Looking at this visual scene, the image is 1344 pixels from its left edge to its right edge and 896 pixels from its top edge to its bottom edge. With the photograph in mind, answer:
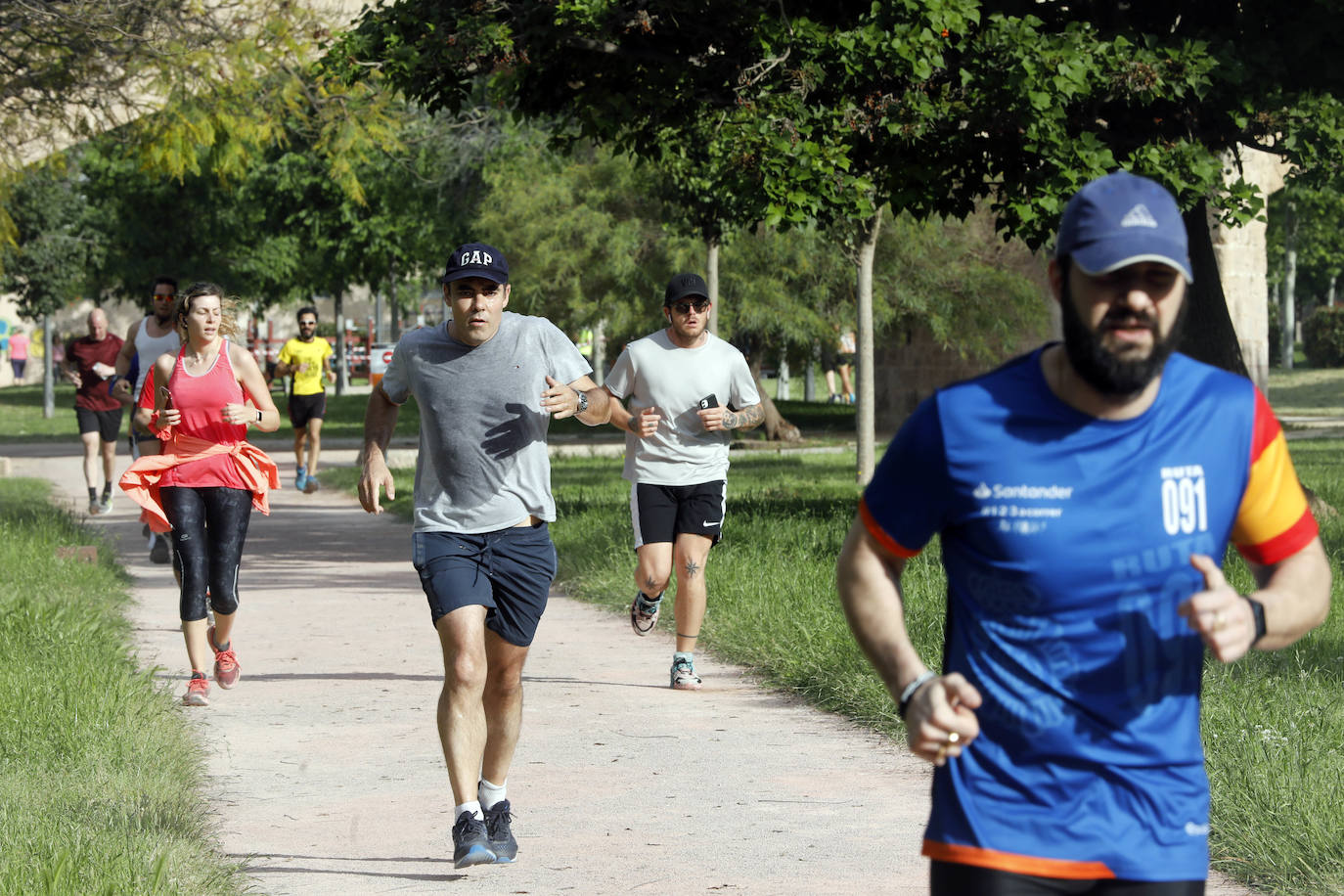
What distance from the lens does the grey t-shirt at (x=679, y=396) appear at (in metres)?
Result: 9.12

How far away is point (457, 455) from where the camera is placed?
5.96 meters

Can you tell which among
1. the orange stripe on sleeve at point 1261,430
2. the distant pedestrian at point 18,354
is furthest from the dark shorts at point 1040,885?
the distant pedestrian at point 18,354

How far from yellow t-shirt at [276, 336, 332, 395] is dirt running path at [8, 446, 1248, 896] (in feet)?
29.9

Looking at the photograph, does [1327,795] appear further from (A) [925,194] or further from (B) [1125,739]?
(A) [925,194]

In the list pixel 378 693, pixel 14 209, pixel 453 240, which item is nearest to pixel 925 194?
pixel 378 693

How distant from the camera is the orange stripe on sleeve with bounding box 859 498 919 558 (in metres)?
3.15

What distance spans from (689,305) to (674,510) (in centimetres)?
103

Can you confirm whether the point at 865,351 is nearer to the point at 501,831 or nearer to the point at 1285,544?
the point at 501,831

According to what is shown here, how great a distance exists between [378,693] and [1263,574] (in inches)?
249

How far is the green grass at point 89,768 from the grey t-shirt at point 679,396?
8.59 ft

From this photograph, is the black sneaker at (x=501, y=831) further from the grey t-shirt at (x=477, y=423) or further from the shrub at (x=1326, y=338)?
the shrub at (x=1326, y=338)

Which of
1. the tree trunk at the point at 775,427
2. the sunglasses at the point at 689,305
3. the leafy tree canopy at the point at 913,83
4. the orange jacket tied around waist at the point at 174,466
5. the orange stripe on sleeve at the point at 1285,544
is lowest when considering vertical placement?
the tree trunk at the point at 775,427

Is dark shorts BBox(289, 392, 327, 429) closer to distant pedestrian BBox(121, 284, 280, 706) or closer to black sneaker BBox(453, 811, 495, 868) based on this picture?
distant pedestrian BBox(121, 284, 280, 706)

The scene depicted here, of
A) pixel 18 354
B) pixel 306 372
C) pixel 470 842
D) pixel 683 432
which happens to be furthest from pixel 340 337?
pixel 470 842
